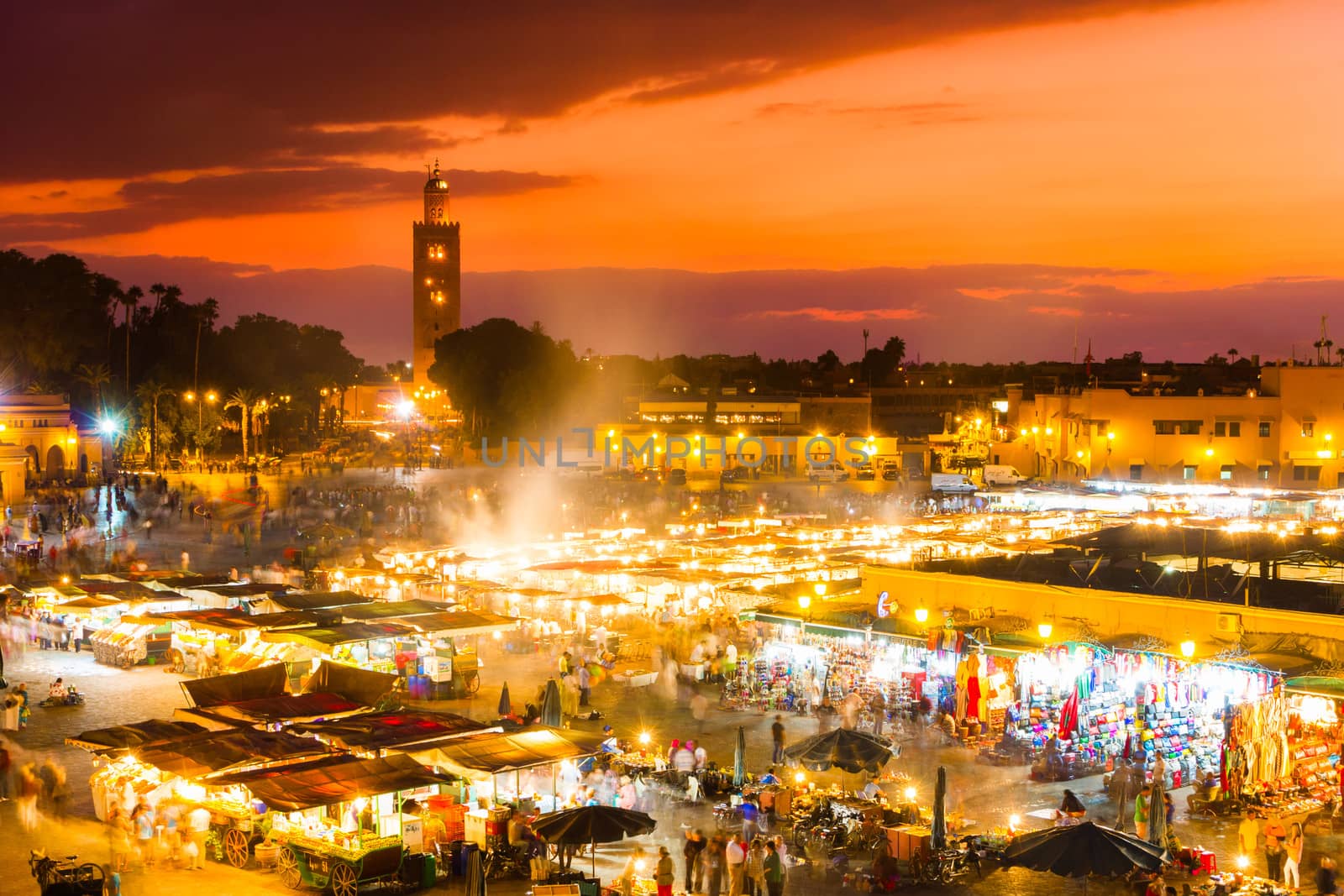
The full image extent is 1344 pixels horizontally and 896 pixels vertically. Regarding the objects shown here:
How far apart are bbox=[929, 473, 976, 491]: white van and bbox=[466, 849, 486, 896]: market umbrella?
152 feet

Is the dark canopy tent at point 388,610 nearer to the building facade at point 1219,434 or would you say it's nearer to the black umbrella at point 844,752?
the black umbrella at point 844,752

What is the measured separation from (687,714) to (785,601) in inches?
131

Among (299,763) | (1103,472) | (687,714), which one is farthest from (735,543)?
(1103,472)

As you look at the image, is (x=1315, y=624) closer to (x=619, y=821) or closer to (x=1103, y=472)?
(x=619, y=821)

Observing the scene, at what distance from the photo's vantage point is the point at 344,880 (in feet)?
39.8

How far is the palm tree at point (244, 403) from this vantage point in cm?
7125

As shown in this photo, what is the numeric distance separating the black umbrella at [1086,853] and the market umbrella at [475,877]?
4690mm

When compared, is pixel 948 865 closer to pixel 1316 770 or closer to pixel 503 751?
pixel 503 751

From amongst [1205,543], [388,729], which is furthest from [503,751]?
[1205,543]

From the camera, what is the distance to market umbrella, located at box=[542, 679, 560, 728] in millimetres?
17625

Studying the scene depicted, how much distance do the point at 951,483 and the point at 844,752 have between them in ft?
150

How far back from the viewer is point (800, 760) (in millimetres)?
14852

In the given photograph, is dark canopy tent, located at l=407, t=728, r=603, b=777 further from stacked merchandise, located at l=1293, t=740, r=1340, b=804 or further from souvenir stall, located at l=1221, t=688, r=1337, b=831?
stacked merchandise, located at l=1293, t=740, r=1340, b=804

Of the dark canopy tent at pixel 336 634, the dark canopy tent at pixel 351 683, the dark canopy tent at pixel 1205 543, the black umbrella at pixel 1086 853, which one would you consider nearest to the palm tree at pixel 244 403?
the dark canopy tent at pixel 336 634
